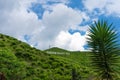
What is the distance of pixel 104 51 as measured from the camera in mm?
12203

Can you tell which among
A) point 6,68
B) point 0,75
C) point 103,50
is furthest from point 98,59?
point 6,68

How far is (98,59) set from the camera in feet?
40.6

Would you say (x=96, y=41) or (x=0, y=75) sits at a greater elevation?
(x=96, y=41)

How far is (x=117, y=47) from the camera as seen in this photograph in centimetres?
1218

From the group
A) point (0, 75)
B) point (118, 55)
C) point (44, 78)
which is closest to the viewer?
point (118, 55)

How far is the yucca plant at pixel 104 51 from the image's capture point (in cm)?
1207

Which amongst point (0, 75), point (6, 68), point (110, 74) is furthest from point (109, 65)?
point (6, 68)

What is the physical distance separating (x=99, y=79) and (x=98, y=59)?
2.31 ft

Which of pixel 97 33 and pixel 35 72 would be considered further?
pixel 35 72

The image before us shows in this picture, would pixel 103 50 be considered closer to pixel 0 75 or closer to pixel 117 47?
pixel 117 47

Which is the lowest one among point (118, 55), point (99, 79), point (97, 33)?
point (99, 79)

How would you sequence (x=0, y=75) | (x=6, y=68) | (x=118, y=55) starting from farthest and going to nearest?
(x=6, y=68)
(x=0, y=75)
(x=118, y=55)

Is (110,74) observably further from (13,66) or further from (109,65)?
(13,66)

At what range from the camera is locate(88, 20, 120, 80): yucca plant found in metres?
12.1
